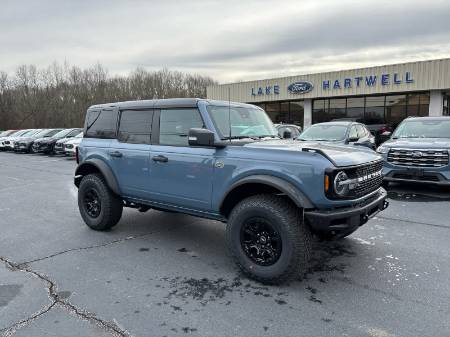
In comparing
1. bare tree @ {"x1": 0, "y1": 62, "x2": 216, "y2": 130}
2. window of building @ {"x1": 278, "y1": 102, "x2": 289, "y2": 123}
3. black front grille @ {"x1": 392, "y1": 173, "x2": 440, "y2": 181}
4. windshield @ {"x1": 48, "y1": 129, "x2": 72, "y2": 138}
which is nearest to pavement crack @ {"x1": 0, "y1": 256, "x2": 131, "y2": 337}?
→ black front grille @ {"x1": 392, "y1": 173, "x2": 440, "y2": 181}

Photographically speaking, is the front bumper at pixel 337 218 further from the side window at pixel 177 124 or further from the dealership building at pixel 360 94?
the dealership building at pixel 360 94

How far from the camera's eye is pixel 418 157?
7.96 m

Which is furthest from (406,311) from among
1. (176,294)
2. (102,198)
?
(102,198)

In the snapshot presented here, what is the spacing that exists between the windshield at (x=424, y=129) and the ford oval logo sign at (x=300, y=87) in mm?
16605

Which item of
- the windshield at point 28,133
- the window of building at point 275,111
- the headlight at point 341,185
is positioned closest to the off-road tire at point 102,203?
the headlight at point 341,185

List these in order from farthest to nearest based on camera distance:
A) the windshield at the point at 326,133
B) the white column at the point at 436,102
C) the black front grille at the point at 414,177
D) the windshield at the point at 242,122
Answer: the white column at the point at 436,102
the windshield at the point at 326,133
the black front grille at the point at 414,177
the windshield at the point at 242,122

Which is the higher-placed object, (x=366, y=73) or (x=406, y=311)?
(x=366, y=73)

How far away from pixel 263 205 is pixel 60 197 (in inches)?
244

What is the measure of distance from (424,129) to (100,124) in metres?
7.73

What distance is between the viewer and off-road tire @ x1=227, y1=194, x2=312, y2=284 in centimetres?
359

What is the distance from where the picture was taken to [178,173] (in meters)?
4.54

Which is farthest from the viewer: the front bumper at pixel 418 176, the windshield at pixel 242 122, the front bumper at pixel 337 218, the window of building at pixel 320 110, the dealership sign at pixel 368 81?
the window of building at pixel 320 110

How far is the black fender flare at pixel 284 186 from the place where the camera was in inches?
140

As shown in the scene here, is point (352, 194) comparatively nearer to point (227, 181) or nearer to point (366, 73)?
point (227, 181)
